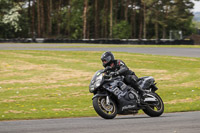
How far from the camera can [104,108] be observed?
9.09 meters

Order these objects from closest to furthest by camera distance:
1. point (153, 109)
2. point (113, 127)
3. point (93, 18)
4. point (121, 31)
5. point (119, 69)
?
point (113, 127) → point (119, 69) → point (153, 109) → point (121, 31) → point (93, 18)

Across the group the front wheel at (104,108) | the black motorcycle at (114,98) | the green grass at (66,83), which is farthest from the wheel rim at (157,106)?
the green grass at (66,83)

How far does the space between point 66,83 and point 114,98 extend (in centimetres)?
923

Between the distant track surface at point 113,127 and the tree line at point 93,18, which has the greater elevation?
the tree line at point 93,18

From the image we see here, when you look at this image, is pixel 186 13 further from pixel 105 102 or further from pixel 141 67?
pixel 105 102

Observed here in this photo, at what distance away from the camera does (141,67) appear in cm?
2527

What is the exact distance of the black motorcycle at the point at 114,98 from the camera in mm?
9000

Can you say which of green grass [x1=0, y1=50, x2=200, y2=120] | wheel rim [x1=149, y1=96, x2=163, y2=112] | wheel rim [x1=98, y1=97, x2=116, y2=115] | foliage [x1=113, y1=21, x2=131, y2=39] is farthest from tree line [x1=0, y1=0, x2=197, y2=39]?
wheel rim [x1=98, y1=97, x2=116, y2=115]

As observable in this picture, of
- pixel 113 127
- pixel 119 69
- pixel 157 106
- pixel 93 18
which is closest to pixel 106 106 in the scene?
pixel 119 69

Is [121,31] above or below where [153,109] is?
above

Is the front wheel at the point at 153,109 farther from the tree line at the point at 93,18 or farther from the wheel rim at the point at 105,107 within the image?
the tree line at the point at 93,18

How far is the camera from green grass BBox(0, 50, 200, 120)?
39.2ft

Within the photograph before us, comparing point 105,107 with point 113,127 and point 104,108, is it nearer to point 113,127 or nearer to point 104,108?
point 104,108

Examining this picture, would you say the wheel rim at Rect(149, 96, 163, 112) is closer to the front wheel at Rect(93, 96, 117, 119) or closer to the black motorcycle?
the black motorcycle
